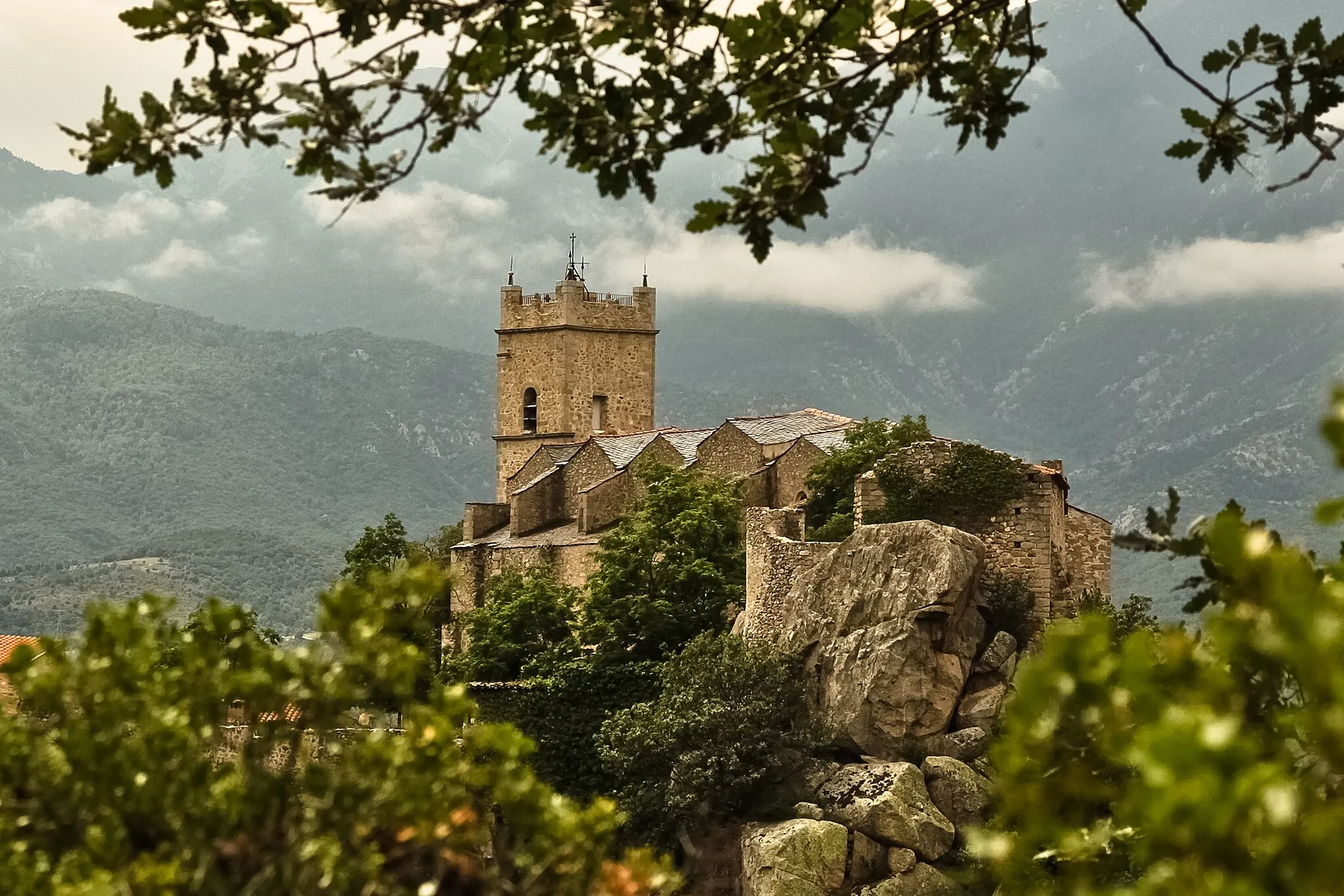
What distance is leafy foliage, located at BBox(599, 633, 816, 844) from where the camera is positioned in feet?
111

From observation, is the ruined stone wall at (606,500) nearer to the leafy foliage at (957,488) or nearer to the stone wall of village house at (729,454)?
the stone wall of village house at (729,454)

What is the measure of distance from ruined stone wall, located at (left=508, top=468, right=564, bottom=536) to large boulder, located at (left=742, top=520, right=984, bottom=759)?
68.5 ft

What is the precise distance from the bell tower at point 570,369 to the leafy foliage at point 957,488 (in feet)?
105

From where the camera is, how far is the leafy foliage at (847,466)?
42938 mm

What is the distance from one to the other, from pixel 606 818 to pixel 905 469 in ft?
91.4

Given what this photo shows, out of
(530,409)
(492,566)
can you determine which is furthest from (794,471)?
(530,409)

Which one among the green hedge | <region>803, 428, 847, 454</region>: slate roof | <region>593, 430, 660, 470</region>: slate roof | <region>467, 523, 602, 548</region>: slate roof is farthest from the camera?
<region>593, 430, 660, 470</region>: slate roof

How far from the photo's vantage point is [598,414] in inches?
2709

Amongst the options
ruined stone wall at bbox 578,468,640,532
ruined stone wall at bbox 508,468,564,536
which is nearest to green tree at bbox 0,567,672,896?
ruined stone wall at bbox 578,468,640,532

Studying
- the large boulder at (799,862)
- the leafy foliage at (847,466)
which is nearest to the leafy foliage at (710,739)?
the large boulder at (799,862)

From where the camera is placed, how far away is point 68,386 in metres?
188

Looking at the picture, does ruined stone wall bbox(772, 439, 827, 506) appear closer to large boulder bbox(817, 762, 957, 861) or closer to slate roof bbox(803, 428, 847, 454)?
slate roof bbox(803, 428, 847, 454)

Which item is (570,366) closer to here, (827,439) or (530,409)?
(530,409)

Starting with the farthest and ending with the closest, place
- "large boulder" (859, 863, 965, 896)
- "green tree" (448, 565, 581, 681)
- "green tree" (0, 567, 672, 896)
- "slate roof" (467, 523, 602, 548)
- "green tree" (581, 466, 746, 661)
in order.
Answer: "slate roof" (467, 523, 602, 548)
"green tree" (448, 565, 581, 681)
"green tree" (581, 466, 746, 661)
"large boulder" (859, 863, 965, 896)
"green tree" (0, 567, 672, 896)
